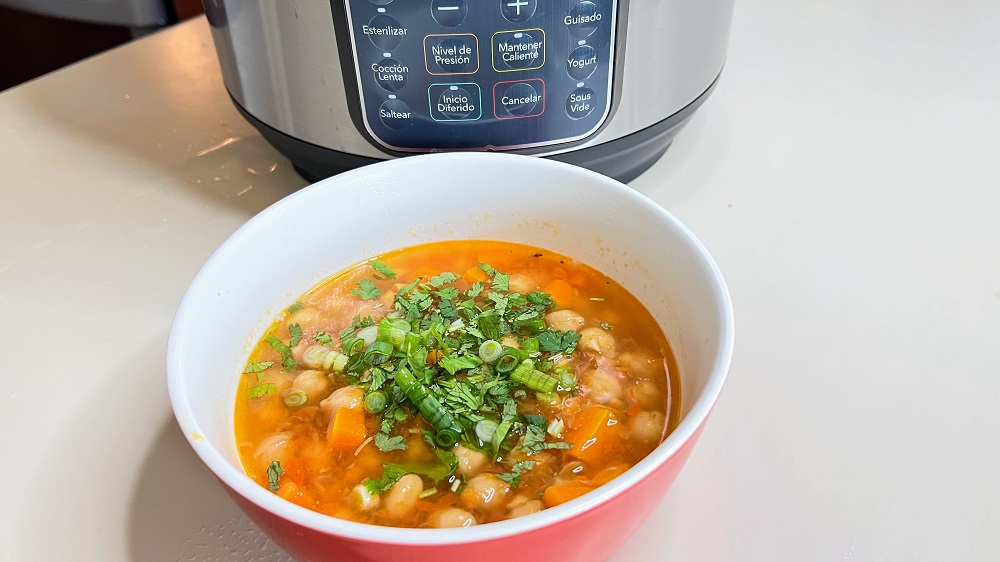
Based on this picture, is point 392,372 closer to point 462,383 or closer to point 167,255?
point 462,383

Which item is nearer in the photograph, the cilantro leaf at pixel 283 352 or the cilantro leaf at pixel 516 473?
the cilantro leaf at pixel 516 473

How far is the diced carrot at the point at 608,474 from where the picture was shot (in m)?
→ 0.66

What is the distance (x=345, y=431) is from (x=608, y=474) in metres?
0.23

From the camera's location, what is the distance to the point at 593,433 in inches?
27.9

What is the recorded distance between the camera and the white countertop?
2.27ft

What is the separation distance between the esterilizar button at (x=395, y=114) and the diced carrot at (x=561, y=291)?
0.23 m

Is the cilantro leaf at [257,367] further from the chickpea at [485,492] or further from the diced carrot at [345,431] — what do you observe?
the chickpea at [485,492]

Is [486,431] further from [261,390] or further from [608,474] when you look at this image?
[261,390]

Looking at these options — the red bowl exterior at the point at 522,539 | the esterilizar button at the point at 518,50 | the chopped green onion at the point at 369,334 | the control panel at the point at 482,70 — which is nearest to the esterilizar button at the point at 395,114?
the control panel at the point at 482,70

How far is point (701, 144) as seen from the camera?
1.15m

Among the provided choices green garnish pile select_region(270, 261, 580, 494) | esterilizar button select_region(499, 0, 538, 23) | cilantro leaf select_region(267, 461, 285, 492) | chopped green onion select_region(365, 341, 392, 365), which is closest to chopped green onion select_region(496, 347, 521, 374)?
green garnish pile select_region(270, 261, 580, 494)

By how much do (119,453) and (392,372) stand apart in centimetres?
27

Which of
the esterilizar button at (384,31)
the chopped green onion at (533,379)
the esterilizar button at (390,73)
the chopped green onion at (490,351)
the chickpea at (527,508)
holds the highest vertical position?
the esterilizar button at (384,31)

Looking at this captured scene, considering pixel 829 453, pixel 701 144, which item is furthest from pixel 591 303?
pixel 701 144
